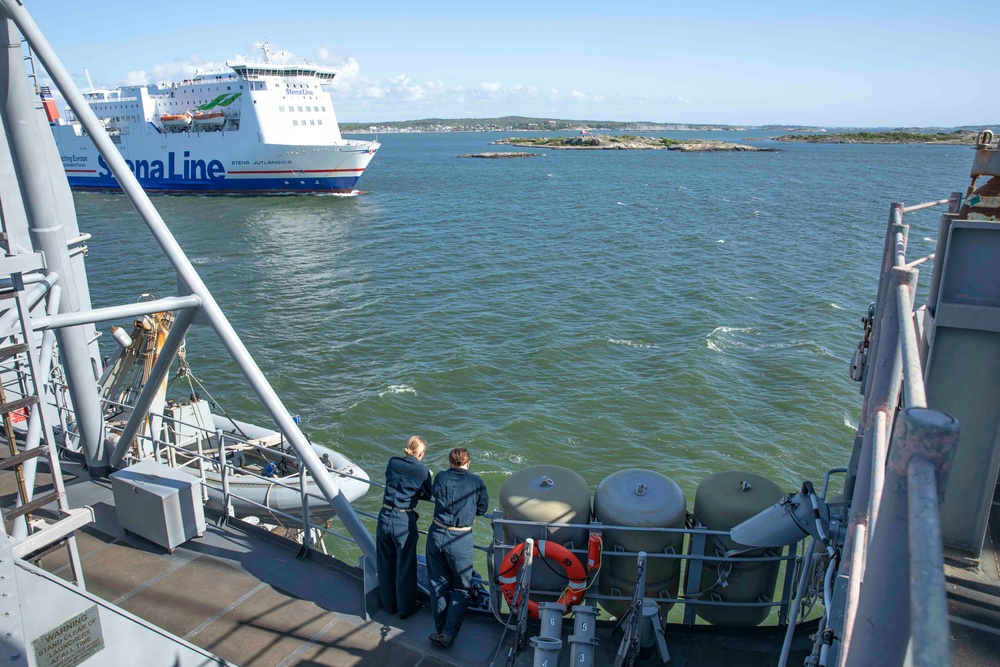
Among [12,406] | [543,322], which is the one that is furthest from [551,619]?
[543,322]

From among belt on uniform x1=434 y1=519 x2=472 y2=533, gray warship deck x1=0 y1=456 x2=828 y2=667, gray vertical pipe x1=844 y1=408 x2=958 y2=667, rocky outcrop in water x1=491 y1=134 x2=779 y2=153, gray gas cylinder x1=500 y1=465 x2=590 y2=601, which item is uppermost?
rocky outcrop in water x1=491 y1=134 x2=779 y2=153

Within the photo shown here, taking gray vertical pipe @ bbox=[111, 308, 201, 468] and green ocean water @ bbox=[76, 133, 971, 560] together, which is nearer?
gray vertical pipe @ bbox=[111, 308, 201, 468]

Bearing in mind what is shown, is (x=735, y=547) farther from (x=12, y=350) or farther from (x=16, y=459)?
(x=12, y=350)

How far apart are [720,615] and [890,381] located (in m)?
3.59

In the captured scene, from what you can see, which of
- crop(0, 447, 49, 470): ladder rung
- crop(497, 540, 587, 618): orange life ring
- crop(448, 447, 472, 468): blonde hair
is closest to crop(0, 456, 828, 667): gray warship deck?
crop(497, 540, 587, 618): orange life ring

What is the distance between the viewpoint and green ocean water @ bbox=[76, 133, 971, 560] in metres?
15.7

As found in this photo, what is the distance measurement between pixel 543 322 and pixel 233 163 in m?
45.1

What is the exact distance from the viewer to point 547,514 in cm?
562

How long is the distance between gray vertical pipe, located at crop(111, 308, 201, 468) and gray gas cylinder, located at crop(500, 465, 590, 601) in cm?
314

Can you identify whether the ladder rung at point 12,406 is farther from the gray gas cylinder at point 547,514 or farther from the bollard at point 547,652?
the bollard at point 547,652

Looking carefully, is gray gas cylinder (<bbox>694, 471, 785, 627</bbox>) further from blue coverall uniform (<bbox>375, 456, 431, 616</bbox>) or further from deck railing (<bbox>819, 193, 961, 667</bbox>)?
deck railing (<bbox>819, 193, 961, 667</bbox>)

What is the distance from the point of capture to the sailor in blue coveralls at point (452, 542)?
16.9 feet

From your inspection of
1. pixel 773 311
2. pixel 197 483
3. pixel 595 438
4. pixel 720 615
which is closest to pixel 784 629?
pixel 720 615

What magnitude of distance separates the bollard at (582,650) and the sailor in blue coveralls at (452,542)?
0.99 metres
